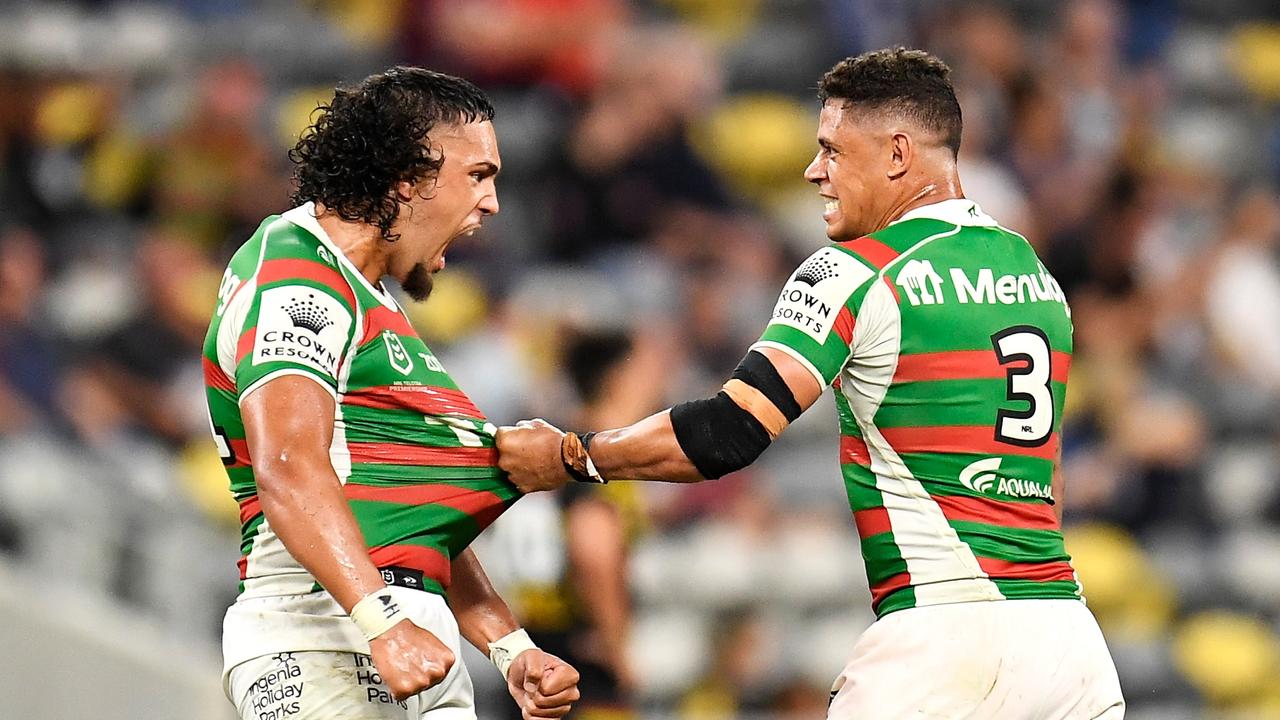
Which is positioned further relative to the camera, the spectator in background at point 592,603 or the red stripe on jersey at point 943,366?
the spectator in background at point 592,603

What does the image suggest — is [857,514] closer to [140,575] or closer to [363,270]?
[363,270]

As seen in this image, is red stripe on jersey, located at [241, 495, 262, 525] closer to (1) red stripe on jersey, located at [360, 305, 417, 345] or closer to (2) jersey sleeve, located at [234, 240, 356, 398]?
(2) jersey sleeve, located at [234, 240, 356, 398]

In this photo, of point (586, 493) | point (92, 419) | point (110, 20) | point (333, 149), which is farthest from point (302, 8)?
point (333, 149)

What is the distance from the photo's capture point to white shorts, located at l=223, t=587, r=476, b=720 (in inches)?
164

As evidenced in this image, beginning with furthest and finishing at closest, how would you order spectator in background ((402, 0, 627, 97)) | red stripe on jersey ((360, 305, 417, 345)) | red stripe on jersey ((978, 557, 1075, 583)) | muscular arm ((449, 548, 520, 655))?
spectator in background ((402, 0, 627, 97)) → muscular arm ((449, 548, 520, 655)) → red stripe on jersey ((978, 557, 1075, 583)) → red stripe on jersey ((360, 305, 417, 345))

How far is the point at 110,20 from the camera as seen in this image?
1216 cm

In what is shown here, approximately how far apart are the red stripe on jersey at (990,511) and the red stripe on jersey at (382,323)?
4.58 ft

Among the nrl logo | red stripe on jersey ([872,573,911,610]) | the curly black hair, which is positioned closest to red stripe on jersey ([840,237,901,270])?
red stripe on jersey ([872,573,911,610])

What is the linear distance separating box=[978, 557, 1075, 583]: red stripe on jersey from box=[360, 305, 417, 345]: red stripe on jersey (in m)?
1.54

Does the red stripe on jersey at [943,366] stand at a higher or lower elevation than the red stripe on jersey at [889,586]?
higher

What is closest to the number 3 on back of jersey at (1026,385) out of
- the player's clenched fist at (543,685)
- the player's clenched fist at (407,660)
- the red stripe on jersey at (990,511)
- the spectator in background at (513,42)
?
the red stripe on jersey at (990,511)

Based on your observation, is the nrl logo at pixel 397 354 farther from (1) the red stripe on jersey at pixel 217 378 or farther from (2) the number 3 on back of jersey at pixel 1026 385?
(2) the number 3 on back of jersey at pixel 1026 385

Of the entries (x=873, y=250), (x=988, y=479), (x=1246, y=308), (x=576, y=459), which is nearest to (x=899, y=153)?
(x=873, y=250)

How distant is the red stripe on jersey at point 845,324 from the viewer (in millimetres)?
4488
